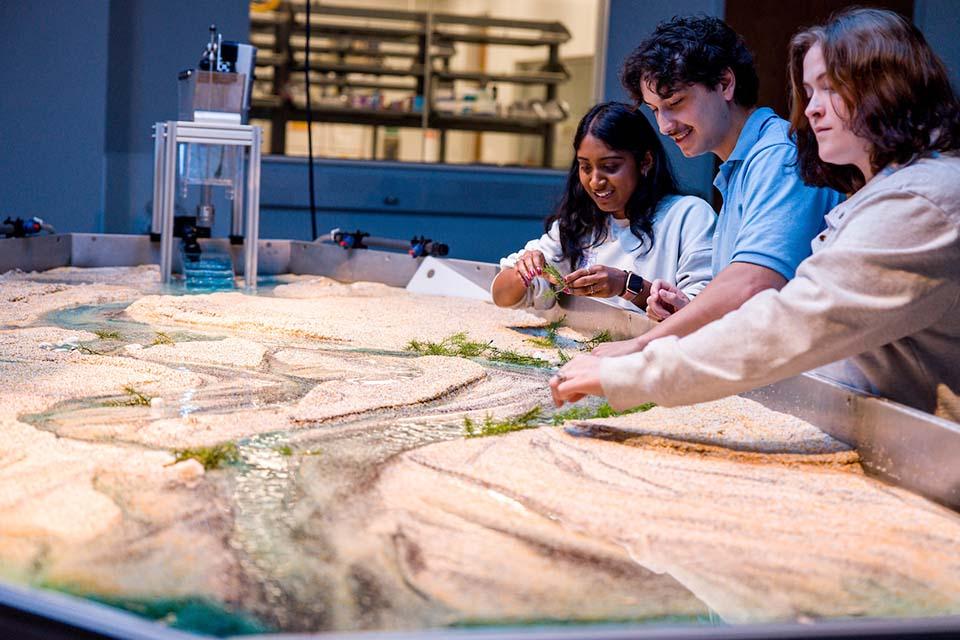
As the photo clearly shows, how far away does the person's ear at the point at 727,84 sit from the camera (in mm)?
1962

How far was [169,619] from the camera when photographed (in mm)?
713

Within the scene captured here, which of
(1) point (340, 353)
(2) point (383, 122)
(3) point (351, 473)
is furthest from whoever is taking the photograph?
(2) point (383, 122)

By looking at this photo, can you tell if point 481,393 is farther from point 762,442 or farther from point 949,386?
point 949,386

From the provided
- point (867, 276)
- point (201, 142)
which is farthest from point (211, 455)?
point (201, 142)

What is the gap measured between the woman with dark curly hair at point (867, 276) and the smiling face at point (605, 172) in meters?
1.08

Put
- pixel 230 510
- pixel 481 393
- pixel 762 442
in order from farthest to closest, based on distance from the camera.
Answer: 1. pixel 481 393
2. pixel 762 442
3. pixel 230 510

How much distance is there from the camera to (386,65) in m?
6.38

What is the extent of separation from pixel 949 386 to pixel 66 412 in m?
1.12

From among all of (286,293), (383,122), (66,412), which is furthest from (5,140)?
(66,412)

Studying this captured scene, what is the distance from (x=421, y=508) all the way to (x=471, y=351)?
0.88 meters

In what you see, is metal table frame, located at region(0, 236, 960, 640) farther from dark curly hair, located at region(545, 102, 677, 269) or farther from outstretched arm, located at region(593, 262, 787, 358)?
dark curly hair, located at region(545, 102, 677, 269)

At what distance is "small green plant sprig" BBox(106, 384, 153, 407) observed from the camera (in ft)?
4.40

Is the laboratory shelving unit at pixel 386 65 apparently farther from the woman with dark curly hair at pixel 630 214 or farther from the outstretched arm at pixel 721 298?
the outstretched arm at pixel 721 298

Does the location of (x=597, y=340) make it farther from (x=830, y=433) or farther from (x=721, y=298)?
(x=830, y=433)
